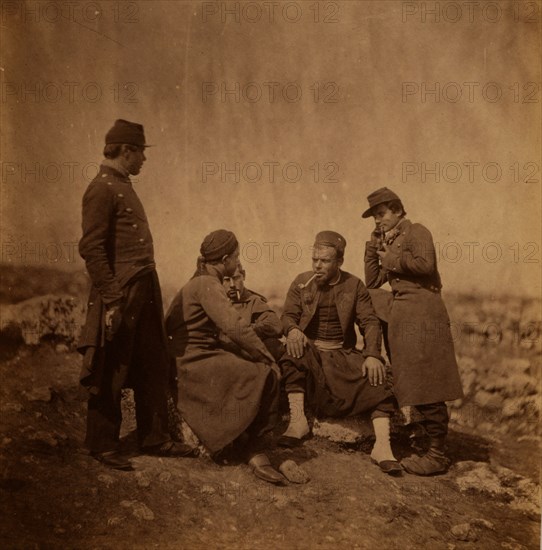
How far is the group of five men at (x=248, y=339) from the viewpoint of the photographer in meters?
3.27

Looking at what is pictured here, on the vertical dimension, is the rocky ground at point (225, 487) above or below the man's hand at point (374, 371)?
below

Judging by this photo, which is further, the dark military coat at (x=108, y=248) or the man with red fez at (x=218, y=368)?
the man with red fez at (x=218, y=368)

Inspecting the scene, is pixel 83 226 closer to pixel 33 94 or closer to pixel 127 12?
pixel 33 94

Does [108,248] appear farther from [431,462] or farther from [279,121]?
[431,462]

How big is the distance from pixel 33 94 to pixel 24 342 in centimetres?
139

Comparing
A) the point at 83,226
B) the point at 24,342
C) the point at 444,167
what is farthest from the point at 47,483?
the point at 444,167

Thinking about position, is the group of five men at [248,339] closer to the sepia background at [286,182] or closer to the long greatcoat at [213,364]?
the long greatcoat at [213,364]

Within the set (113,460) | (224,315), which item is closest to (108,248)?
(224,315)

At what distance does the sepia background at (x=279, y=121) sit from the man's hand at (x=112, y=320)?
0.47m

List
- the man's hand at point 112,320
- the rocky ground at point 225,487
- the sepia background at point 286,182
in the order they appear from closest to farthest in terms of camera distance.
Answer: the rocky ground at point 225,487 < the man's hand at point 112,320 < the sepia background at point 286,182

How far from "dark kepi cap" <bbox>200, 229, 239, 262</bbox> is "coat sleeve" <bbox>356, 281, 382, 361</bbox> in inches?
35.5

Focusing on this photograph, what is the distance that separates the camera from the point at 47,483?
10.1ft

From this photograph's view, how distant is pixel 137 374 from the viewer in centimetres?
342

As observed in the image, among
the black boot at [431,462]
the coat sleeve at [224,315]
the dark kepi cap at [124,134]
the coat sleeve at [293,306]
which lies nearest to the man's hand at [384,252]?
the coat sleeve at [293,306]
